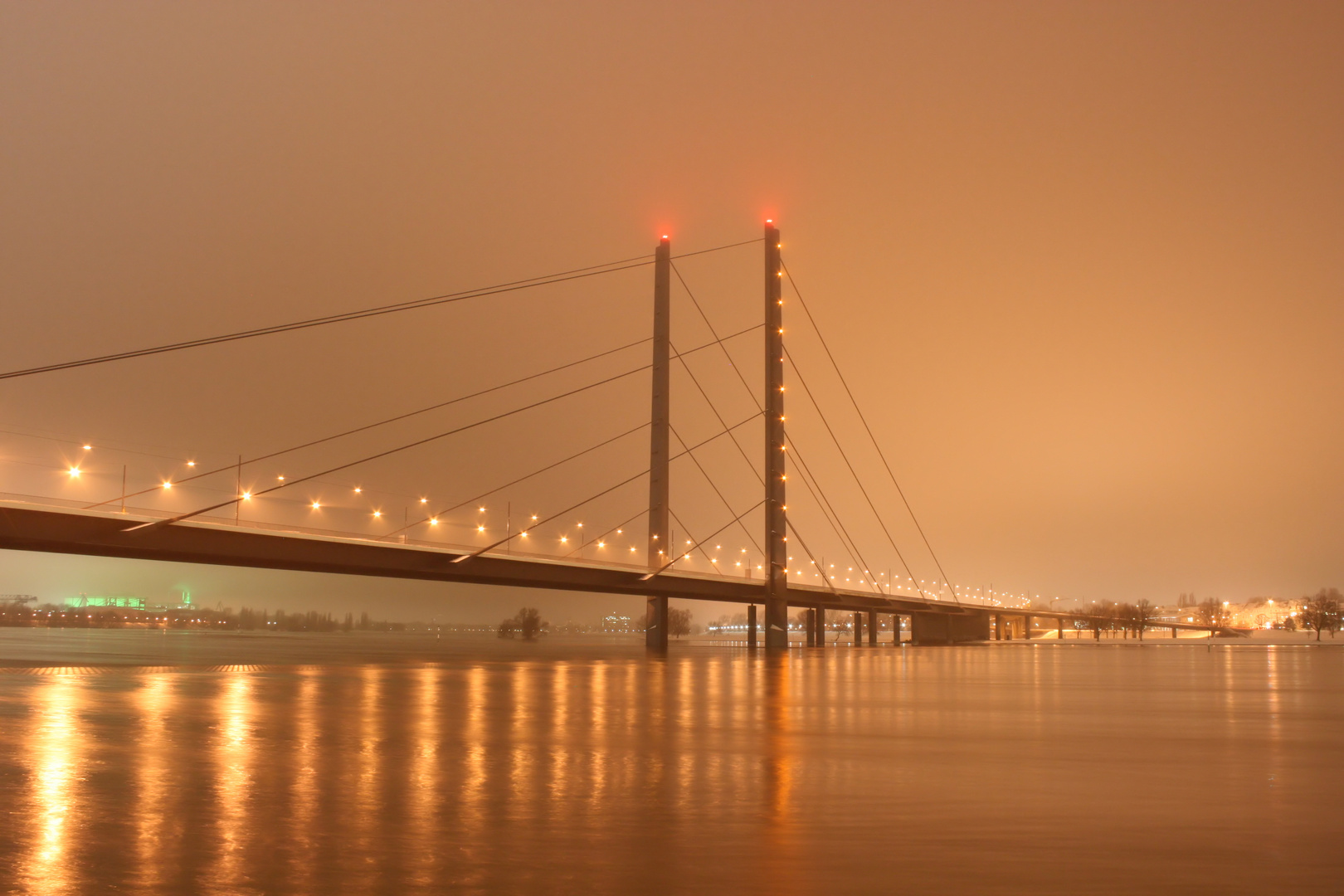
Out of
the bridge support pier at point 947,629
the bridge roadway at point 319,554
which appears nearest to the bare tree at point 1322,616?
the bridge support pier at point 947,629

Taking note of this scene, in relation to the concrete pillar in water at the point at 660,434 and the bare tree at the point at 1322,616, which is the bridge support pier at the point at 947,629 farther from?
the concrete pillar in water at the point at 660,434

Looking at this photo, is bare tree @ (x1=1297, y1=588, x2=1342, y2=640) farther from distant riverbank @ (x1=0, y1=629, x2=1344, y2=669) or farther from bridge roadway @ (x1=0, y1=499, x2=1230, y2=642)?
bridge roadway @ (x1=0, y1=499, x2=1230, y2=642)

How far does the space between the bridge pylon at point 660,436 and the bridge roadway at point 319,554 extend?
1.93 meters

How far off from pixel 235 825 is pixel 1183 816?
615 cm

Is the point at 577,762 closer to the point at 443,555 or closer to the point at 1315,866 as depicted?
the point at 1315,866

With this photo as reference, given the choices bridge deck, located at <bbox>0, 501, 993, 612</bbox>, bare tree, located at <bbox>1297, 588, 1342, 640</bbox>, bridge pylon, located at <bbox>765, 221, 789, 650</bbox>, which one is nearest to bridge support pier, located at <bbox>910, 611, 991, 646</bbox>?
bare tree, located at <bbox>1297, 588, 1342, 640</bbox>

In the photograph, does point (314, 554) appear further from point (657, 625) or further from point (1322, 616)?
point (1322, 616)

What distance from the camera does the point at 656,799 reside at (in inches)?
307

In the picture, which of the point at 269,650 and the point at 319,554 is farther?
the point at 269,650

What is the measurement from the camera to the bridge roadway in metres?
35.3

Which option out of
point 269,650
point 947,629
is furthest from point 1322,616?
point 269,650

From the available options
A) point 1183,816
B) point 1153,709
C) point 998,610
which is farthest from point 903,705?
point 998,610

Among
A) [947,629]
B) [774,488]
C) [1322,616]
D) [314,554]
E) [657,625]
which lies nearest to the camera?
[314,554]

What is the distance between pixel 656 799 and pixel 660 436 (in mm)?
48219
